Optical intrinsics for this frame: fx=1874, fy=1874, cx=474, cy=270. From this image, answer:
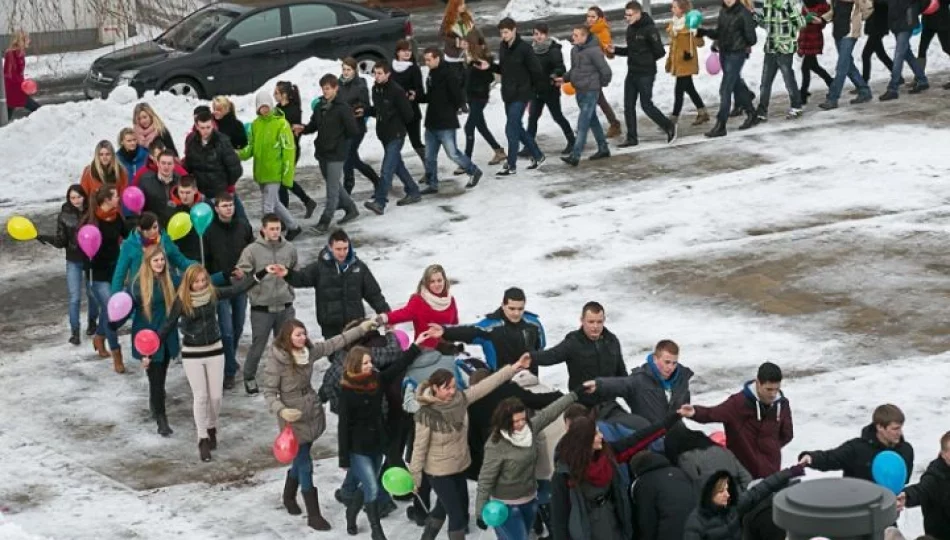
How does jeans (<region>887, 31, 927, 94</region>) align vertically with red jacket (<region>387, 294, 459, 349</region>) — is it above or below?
above

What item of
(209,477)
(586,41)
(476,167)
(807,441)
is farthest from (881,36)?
(209,477)

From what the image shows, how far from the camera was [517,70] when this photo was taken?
62.1 feet

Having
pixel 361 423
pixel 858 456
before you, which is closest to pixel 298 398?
pixel 361 423

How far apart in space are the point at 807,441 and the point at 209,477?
4.08 m

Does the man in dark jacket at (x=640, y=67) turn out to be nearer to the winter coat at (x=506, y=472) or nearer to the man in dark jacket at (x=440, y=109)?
the man in dark jacket at (x=440, y=109)

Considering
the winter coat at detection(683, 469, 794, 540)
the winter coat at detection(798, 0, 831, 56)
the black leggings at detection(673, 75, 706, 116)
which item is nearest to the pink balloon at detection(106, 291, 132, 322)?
the winter coat at detection(683, 469, 794, 540)

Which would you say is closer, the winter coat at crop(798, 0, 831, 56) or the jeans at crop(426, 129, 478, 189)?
the jeans at crop(426, 129, 478, 189)

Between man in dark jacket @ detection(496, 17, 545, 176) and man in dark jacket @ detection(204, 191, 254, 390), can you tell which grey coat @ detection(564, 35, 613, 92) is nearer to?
man in dark jacket @ detection(496, 17, 545, 176)

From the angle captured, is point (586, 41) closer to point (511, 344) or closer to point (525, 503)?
point (511, 344)

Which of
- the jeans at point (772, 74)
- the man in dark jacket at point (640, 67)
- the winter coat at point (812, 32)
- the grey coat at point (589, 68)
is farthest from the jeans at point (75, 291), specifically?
the winter coat at point (812, 32)

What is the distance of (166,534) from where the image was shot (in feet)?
39.2

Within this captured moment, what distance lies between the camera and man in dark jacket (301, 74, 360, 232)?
57.4 ft

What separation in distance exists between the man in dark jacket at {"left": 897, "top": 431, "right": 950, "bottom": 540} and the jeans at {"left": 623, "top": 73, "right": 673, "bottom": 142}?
1021 centimetres

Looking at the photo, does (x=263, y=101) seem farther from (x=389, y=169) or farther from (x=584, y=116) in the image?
(x=584, y=116)
